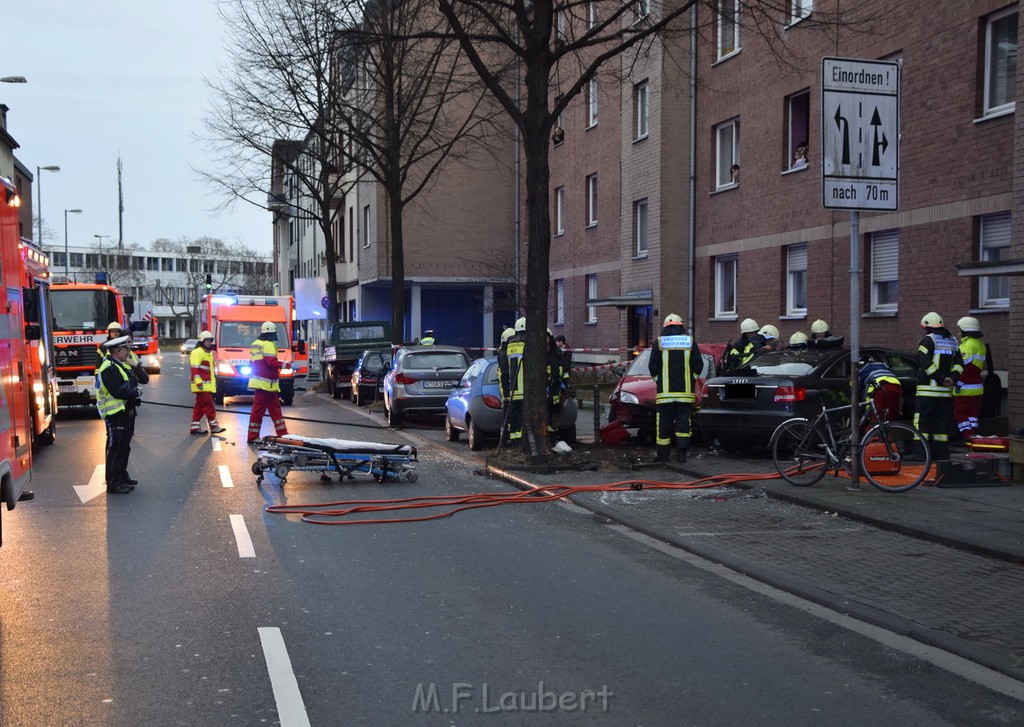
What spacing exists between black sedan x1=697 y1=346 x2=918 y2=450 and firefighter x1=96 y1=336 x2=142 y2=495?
22.7 ft

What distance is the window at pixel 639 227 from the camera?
29.3 m

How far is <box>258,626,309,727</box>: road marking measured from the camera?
15.6 ft

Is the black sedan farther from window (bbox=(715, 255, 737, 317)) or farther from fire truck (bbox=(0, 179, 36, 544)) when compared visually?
window (bbox=(715, 255, 737, 317))

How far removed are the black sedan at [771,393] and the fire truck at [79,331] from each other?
13.0m

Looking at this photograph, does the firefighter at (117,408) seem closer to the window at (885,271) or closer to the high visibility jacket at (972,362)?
the high visibility jacket at (972,362)

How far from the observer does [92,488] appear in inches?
486

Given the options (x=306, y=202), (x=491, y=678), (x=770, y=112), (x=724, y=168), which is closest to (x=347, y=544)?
(x=491, y=678)

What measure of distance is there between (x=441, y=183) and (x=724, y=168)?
58.6ft

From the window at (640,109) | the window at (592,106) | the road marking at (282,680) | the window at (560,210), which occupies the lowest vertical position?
the road marking at (282,680)

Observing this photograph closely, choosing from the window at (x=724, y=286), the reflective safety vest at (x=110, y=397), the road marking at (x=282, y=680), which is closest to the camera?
the road marking at (x=282, y=680)

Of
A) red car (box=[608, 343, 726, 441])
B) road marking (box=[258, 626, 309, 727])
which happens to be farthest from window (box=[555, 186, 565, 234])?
road marking (box=[258, 626, 309, 727])

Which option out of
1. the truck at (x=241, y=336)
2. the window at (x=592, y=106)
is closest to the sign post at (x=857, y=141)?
the truck at (x=241, y=336)

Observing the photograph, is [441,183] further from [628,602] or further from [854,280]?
[628,602]

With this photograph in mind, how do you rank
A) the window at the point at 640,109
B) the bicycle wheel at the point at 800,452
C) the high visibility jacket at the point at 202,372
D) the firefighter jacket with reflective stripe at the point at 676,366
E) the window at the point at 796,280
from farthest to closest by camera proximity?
the window at the point at 640,109, the window at the point at 796,280, the high visibility jacket at the point at 202,372, the firefighter jacket with reflective stripe at the point at 676,366, the bicycle wheel at the point at 800,452
